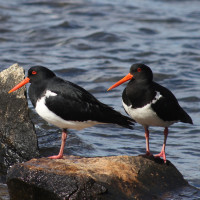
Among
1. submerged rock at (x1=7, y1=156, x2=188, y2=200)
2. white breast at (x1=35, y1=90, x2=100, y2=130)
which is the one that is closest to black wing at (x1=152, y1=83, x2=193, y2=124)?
submerged rock at (x1=7, y1=156, x2=188, y2=200)

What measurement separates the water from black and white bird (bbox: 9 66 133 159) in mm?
1281

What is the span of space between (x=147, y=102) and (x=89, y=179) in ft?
4.76

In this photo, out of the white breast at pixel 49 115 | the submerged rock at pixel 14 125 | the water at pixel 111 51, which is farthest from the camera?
the water at pixel 111 51

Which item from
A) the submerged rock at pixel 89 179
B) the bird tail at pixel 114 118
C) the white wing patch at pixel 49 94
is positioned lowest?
the submerged rock at pixel 89 179

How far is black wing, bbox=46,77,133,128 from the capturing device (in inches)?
231

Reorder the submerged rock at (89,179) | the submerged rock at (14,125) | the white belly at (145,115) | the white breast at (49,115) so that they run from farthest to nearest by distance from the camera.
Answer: the submerged rock at (14,125), the white belly at (145,115), the white breast at (49,115), the submerged rock at (89,179)

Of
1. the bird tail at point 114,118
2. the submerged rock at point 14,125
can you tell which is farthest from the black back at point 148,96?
the submerged rock at point 14,125

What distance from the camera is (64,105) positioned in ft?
19.4

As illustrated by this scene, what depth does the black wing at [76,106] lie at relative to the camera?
19.3 feet

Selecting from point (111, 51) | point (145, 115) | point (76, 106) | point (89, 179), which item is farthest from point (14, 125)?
point (111, 51)

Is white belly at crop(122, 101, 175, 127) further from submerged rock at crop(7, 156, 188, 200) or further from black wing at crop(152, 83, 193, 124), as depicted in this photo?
submerged rock at crop(7, 156, 188, 200)

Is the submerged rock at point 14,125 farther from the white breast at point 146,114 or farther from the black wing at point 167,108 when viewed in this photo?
the black wing at point 167,108

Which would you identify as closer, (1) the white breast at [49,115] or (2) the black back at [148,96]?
(1) the white breast at [49,115]

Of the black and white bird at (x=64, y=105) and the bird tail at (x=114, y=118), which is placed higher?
the black and white bird at (x=64, y=105)
